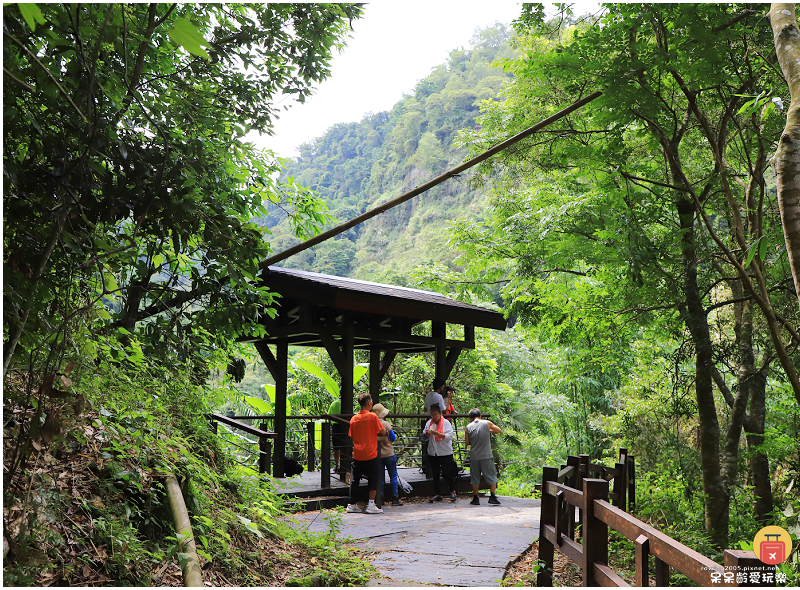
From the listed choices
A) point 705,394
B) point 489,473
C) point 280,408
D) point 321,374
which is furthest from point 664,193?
point 321,374

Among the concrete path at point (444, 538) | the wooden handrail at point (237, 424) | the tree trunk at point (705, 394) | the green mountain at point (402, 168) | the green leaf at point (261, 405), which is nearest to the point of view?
the concrete path at point (444, 538)

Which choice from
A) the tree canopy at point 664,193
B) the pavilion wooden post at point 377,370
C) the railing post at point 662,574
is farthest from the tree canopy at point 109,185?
the pavilion wooden post at point 377,370

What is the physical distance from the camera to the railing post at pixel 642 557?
2803mm

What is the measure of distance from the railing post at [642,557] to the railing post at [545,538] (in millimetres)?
1971

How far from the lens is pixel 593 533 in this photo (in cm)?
368

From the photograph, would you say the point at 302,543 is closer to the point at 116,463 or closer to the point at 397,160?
the point at 116,463

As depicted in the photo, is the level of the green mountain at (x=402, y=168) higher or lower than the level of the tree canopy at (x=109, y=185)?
higher

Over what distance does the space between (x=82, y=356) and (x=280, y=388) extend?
22.7 feet

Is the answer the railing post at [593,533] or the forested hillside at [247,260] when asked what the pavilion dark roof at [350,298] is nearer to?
the forested hillside at [247,260]

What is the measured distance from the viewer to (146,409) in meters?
4.23

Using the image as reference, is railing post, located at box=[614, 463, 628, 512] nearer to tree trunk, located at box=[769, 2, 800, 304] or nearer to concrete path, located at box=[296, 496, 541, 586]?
concrete path, located at box=[296, 496, 541, 586]

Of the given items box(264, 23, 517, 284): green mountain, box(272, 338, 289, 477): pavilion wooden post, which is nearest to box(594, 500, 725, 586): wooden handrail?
box(272, 338, 289, 477): pavilion wooden post

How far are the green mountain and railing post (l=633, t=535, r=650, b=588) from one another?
3803 cm

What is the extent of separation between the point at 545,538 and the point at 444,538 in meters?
1.42
